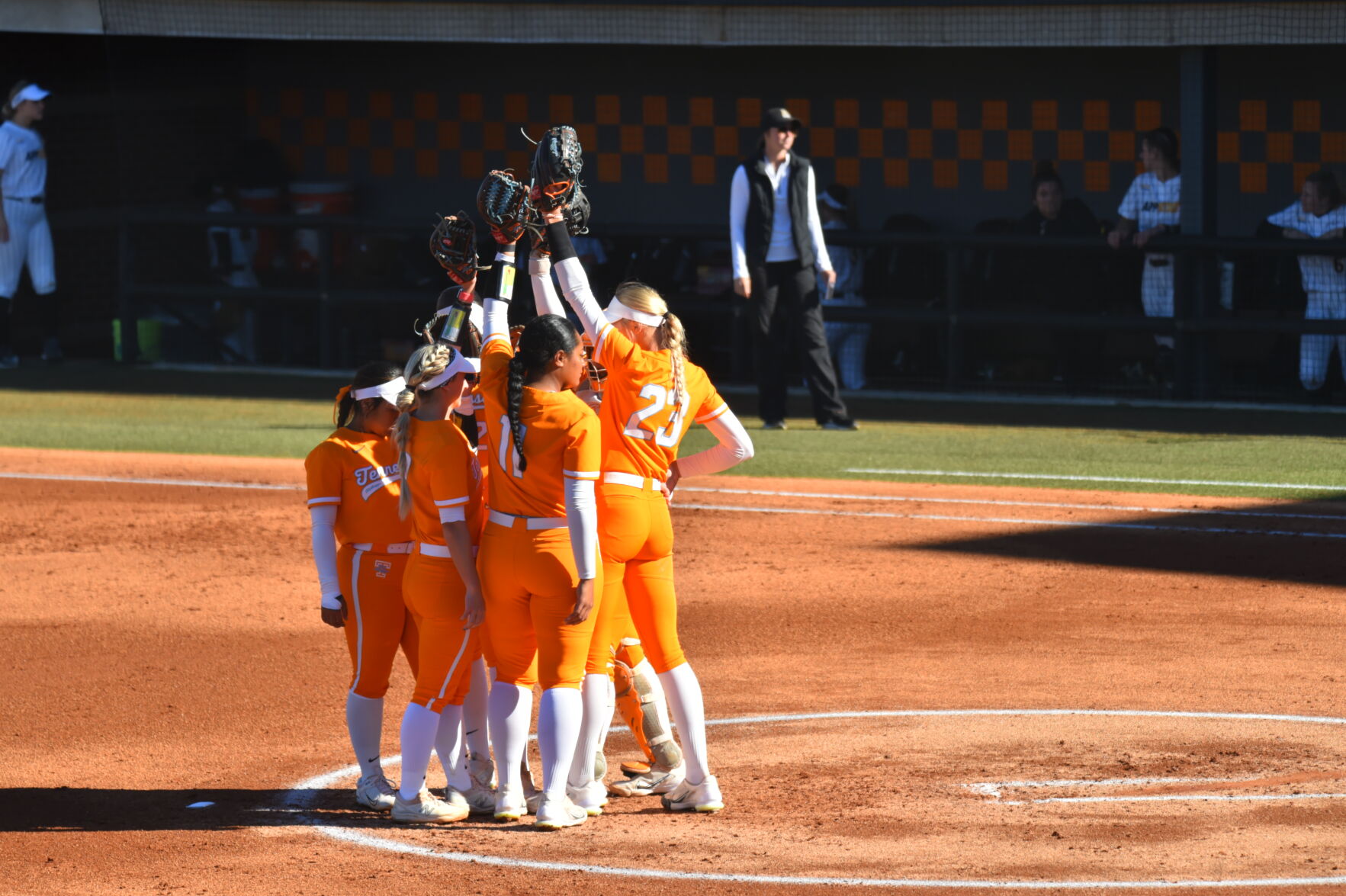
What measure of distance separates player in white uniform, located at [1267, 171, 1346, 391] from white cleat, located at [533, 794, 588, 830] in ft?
35.2

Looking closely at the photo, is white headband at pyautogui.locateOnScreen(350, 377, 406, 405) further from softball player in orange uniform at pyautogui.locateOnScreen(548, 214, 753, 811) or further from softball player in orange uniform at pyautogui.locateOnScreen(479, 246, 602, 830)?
softball player in orange uniform at pyautogui.locateOnScreen(548, 214, 753, 811)

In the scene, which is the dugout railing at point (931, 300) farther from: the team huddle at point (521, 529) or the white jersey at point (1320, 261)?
the team huddle at point (521, 529)

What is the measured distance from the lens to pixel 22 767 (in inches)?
273

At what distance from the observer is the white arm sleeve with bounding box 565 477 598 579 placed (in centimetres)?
567

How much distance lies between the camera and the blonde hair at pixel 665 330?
609 cm

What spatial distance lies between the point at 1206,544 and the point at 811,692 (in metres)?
3.76

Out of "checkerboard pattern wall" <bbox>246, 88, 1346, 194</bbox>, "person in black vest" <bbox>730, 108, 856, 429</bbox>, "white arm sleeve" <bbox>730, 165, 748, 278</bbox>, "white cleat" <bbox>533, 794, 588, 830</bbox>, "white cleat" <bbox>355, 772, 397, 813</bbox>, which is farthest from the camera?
"checkerboard pattern wall" <bbox>246, 88, 1346, 194</bbox>

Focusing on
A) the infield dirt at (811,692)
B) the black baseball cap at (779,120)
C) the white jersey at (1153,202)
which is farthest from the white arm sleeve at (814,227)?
the white jersey at (1153,202)

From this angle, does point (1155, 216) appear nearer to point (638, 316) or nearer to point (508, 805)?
point (638, 316)

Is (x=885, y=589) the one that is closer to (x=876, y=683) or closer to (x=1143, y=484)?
(x=876, y=683)

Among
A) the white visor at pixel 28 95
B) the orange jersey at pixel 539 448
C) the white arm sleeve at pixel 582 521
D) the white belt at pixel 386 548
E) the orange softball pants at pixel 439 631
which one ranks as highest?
the white visor at pixel 28 95

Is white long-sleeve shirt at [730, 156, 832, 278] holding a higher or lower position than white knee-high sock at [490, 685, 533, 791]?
higher

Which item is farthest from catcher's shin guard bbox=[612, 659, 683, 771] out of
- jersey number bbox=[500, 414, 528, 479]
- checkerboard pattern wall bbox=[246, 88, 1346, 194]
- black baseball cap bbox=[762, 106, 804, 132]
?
checkerboard pattern wall bbox=[246, 88, 1346, 194]

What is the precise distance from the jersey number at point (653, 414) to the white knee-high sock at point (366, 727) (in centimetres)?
120
